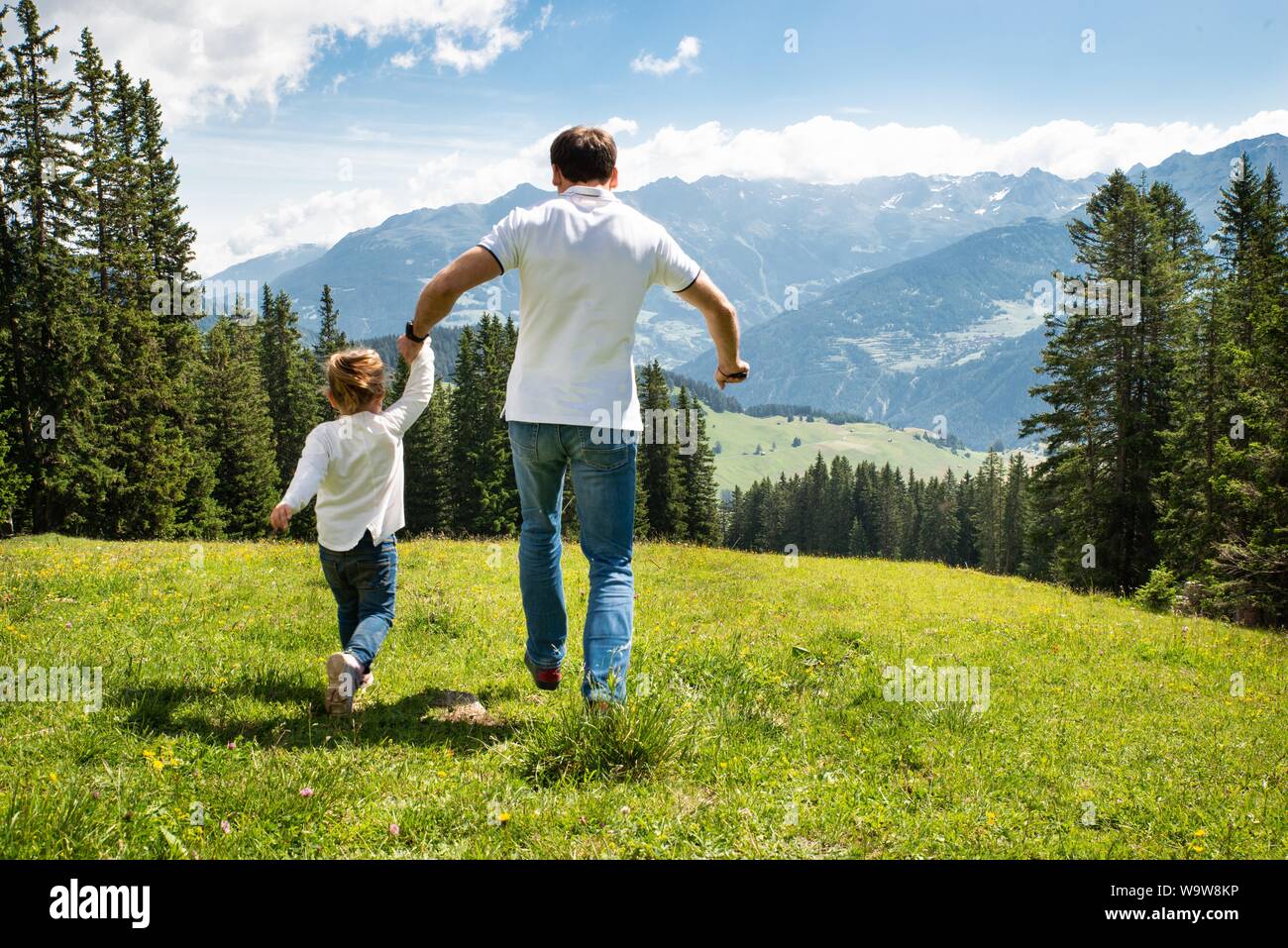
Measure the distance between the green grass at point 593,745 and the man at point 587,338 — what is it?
784mm

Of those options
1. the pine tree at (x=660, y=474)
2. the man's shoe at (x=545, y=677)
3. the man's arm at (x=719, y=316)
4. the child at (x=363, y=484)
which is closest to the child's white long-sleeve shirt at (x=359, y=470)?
the child at (x=363, y=484)

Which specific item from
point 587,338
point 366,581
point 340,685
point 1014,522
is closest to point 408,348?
point 587,338

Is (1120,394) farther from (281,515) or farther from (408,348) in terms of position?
(281,515)

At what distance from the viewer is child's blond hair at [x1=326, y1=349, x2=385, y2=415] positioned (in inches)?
222

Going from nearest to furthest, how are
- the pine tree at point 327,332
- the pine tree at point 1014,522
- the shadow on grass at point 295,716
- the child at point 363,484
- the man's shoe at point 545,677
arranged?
the shadow on grass at point 295,716 → the man's shoe at point 545,677 → the child at point 363,484 → the pine tree at point 327,332 → the pine tree at point 1014,522

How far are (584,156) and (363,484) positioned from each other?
277cm

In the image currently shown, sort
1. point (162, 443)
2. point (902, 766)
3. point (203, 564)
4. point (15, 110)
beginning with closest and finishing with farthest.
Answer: point (902, 766)
point (203, 564)
point (15, 110)
point (162, 443)

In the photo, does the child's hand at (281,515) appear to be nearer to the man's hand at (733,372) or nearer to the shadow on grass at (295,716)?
the shadow on grass at (295,716)

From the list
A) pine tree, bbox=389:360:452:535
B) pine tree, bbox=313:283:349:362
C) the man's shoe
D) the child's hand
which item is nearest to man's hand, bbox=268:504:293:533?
the child's hand

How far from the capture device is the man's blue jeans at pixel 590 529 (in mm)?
4625
